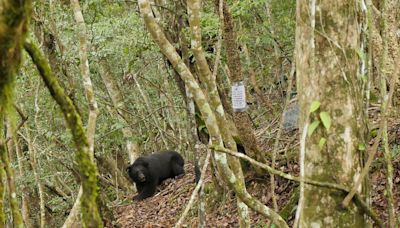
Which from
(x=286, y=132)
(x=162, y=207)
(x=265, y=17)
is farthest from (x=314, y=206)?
(x=265, y=17)

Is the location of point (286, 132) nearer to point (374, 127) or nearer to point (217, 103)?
point (374, 127)

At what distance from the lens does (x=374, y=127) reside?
697 cm

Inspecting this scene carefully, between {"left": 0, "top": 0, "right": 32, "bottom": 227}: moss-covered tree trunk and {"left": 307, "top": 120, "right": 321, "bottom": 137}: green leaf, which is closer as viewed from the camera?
{"left": 0, "top": 0, "right": 32, "bottom": 227}: moss-covered tree trunk

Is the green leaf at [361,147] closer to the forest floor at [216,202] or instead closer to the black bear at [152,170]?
the forest floor at [216,202]

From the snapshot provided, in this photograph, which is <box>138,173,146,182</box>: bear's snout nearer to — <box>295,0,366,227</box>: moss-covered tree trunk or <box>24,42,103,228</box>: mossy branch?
<box>295,0,366,227</box>: moss-covered tree trunk

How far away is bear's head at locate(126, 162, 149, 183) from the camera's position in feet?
37.0

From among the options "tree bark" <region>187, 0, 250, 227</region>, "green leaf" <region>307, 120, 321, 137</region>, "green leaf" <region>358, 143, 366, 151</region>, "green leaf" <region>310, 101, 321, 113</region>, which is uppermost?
"tree bark" <region>187, 0, 250, 227</region>

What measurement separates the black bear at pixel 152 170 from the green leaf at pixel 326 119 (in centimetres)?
789

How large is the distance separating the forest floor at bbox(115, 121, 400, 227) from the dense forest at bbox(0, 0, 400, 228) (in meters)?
0.03

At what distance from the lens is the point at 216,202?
8695 millimetres

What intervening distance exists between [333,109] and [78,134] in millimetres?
2588

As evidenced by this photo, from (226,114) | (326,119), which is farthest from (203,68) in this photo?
(226,114)

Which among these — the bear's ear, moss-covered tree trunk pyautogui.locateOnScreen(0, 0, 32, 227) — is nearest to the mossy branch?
moss-covered tree trunk pyautogui.locateOnScreen(0, 0, 32, 227)

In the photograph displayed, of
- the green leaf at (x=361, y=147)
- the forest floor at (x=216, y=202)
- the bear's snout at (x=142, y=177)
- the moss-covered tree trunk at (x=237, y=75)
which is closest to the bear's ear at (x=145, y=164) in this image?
the bear's snout at (x=142, y=177)
